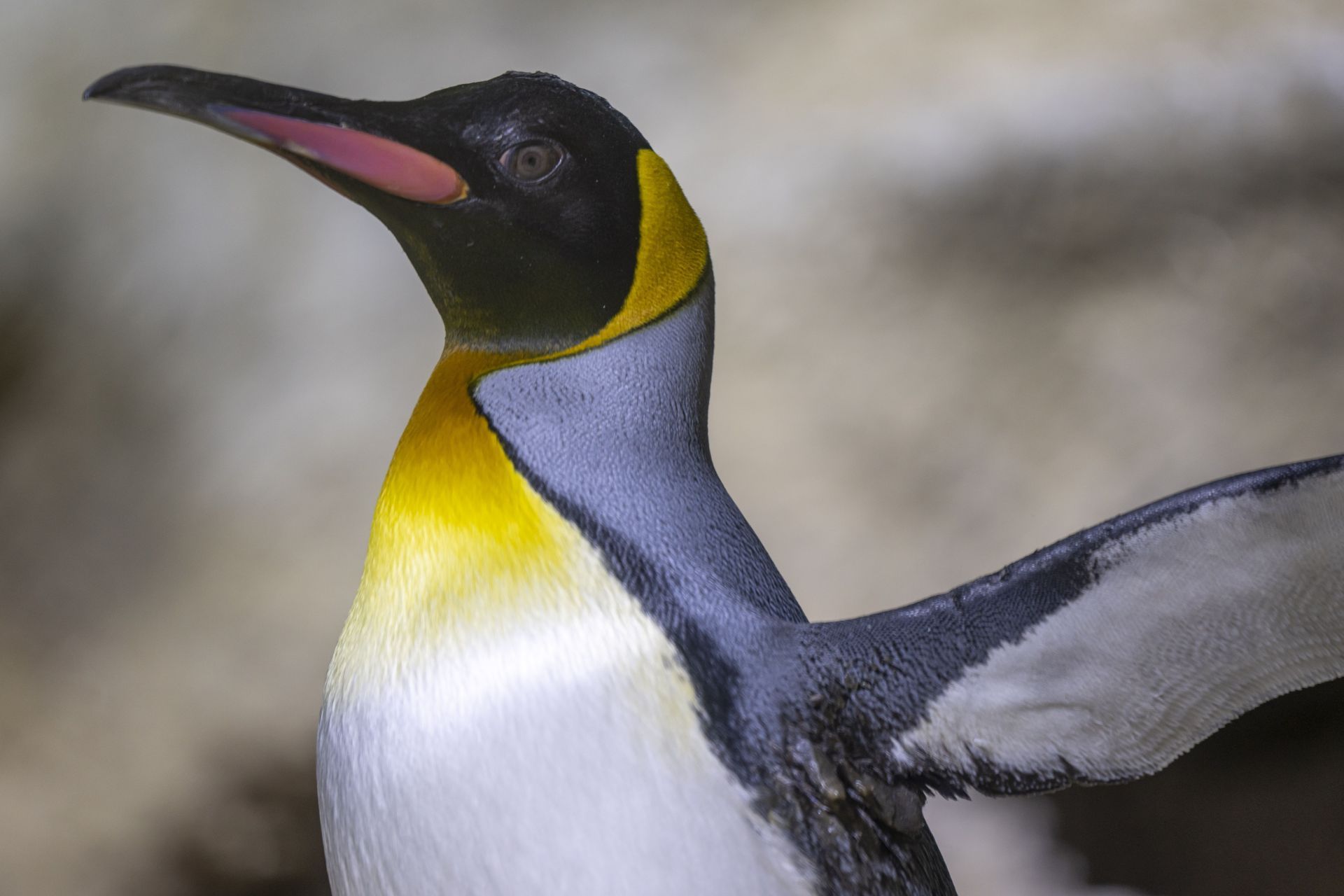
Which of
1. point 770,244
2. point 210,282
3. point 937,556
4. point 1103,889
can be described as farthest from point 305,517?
point 1103,889

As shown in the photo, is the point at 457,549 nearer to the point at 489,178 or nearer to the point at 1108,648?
the point at 489,178

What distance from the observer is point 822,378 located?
1.76 meters

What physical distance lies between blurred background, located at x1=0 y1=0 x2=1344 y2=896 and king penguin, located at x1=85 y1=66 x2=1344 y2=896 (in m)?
1.03

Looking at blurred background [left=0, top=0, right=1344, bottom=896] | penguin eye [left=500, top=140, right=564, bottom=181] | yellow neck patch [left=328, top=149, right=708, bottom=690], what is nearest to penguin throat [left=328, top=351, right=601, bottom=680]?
yellow neck patch [left=328, top=149, right=708, bottom=690]

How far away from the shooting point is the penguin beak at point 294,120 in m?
0.68

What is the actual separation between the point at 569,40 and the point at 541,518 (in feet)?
4.37

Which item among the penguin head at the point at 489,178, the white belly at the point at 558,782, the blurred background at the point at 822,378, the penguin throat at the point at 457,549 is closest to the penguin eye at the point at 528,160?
the penguin head at the point at 489,178

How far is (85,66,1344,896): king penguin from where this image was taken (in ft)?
2.00

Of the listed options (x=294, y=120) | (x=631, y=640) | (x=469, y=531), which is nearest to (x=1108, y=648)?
(x=631, y=640)

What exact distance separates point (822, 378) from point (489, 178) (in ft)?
3.53

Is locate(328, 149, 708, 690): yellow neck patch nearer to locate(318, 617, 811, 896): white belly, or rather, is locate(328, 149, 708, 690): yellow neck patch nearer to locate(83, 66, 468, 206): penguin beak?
locate(318, 617, 811, 896): white belly

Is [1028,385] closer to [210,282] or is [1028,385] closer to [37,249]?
[210,282]

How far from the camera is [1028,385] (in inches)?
68.0

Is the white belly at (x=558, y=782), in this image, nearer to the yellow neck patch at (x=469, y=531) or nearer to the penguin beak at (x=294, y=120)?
the yellow neck patch at (x=469, y=531)
